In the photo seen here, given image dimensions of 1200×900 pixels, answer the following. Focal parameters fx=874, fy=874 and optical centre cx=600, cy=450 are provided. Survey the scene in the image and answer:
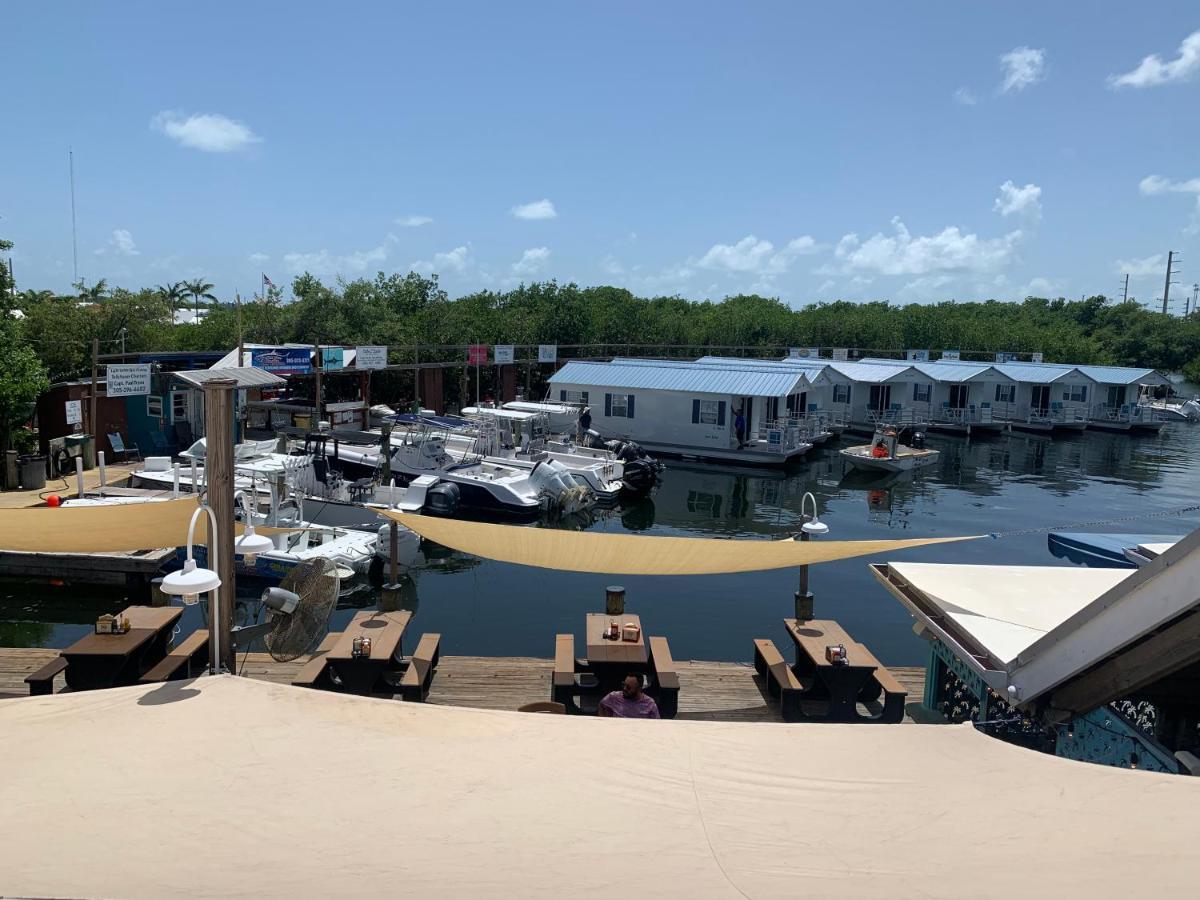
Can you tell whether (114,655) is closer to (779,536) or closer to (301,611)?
(301,611)

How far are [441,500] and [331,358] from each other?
9.91m

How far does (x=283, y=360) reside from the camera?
28.8 m

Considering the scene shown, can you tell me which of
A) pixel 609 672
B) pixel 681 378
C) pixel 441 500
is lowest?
pixel 441 500

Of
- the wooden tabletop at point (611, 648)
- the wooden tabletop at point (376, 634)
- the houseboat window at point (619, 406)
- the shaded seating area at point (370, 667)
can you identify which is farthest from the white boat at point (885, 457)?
the shaded seating area at point (370, 667)

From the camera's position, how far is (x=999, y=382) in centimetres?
4862

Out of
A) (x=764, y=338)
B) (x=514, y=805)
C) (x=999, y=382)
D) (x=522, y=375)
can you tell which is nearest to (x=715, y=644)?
(x=514, y=805)

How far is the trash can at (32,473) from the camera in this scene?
2128 centimetres

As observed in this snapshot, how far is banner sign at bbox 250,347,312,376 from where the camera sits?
2809cm

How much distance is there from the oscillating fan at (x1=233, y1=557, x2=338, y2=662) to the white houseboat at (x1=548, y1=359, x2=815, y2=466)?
27.6 metres

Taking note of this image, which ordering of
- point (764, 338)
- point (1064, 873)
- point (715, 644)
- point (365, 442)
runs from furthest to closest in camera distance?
point (764, 338)
point (365, 442)
point (715, 644)
point (1064, 873)

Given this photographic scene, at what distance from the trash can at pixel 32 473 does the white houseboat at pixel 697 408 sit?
21.7 m

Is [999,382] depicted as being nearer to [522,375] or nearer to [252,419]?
[522,375]

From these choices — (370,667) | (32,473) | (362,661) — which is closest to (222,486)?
(362,661)

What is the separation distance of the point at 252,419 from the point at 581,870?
30.2 meters
